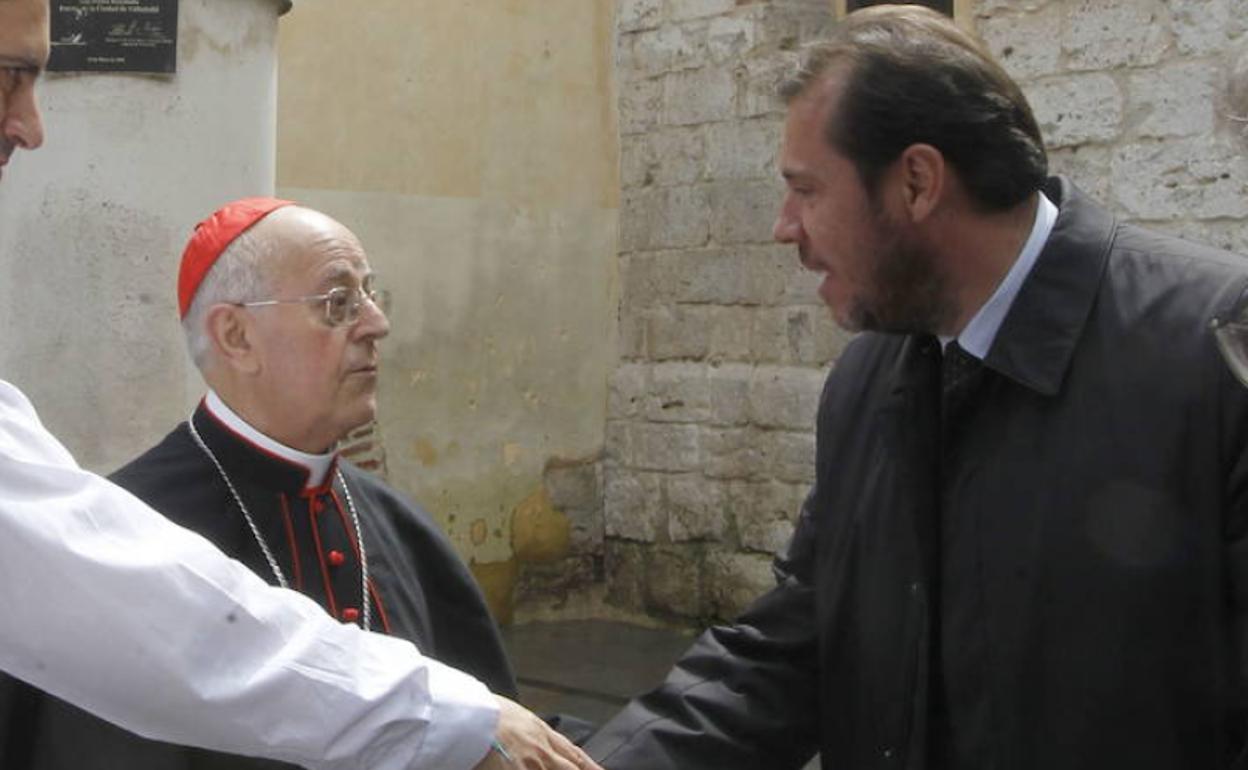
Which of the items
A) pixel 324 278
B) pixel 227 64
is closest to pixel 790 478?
pixel 227 64

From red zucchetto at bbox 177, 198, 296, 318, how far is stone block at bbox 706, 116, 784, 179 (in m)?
4.87

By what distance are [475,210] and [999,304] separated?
556 cm

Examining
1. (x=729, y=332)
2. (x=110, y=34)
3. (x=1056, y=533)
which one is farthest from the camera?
(x=729, y=332)

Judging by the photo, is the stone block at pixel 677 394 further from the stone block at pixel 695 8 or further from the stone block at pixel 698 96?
the stone block at pixel 695 8

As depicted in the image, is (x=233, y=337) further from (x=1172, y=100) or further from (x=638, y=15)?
(x=638, y=15)

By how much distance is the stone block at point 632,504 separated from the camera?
316 inches

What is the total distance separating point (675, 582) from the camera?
7949 mm

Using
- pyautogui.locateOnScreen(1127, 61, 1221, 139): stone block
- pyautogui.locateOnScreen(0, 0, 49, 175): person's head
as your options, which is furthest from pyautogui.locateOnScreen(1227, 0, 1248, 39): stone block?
pyautogui.locateOnScreen(0, 0, 49, 175): person's head

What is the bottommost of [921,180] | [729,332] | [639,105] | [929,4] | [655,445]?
[655,445]

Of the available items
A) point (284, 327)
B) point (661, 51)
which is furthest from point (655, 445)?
point (284, 327)

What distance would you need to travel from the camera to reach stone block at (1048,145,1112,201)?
6.33 meters

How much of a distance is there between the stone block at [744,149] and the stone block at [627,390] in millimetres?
1001

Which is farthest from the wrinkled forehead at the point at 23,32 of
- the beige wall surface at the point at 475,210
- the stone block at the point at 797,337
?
the stone block at the point at 797,337

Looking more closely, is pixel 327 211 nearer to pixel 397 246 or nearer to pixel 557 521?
pixel 397 246
